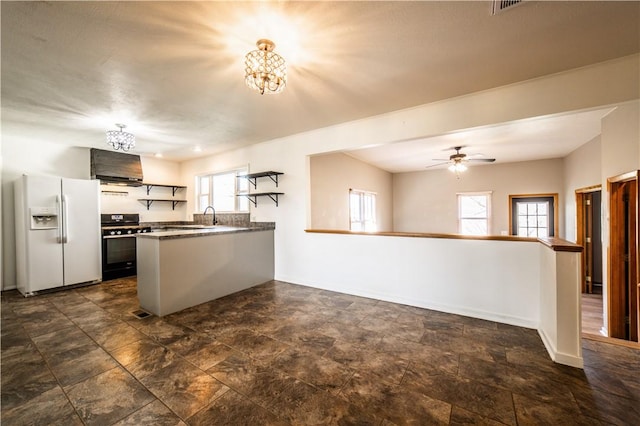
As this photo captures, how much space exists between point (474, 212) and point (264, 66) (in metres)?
6.75

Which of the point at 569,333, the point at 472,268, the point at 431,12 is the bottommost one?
the point at 569,333

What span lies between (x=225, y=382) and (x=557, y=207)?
24.3 ft

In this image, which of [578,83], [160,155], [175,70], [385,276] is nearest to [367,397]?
[385,276]

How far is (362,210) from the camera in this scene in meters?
6.20

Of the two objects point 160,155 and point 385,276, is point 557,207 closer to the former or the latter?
point 385,276

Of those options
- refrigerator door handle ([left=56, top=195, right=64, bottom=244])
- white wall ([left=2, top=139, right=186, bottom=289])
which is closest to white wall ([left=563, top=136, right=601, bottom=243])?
refrigerator door handle ([left=56, top=195, right=64, bottom=244])

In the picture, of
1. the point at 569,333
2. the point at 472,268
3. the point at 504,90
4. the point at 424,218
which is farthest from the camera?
the point at 424,218

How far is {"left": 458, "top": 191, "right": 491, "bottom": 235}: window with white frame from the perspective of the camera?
6.52m

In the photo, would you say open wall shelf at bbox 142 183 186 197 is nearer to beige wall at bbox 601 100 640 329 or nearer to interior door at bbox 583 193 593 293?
beige wall at bbox 601 100 640 329

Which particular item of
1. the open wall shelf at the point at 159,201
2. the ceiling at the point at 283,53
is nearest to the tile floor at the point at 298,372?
the ceiling at the point at 283,53

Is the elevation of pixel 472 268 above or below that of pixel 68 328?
above

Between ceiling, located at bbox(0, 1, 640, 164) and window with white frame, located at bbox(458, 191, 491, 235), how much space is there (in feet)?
11.3

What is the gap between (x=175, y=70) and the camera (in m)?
2.23

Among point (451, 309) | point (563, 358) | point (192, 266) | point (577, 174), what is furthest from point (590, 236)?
point (192, 266)
